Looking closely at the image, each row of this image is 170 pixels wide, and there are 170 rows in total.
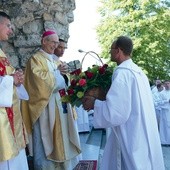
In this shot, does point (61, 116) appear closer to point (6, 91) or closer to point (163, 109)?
point (6, 91)

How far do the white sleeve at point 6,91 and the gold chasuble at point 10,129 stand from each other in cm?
12

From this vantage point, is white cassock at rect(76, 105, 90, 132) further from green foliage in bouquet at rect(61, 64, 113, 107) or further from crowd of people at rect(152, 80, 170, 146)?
green foliage in bouquet at rect(61, 64, 113, 107)

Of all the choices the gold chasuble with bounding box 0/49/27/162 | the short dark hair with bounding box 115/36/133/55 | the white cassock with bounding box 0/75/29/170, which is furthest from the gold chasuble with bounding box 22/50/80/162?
the short dark hair with bounding box 115/36/133/55

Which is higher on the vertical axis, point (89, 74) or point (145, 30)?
point (145, 30)

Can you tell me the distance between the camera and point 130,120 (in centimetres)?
324

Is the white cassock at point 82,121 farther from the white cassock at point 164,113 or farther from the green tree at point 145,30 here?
the green tree at point 145,30

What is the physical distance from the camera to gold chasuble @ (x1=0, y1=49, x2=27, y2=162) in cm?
329

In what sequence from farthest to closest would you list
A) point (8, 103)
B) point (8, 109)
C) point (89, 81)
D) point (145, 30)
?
point (145, 30), point (8, 109), point (89, 81), point (8, 103)

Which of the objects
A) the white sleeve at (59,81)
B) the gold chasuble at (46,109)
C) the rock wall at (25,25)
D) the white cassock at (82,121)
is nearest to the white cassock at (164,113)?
the white cassock at (82,121)

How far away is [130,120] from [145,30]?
21.4 m

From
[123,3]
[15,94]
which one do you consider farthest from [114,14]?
[15,94]

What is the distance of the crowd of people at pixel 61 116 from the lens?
10.4 ft

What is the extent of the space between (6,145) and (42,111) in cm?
151

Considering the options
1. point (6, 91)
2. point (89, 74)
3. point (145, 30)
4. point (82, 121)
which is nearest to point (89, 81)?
point (89, 74)
